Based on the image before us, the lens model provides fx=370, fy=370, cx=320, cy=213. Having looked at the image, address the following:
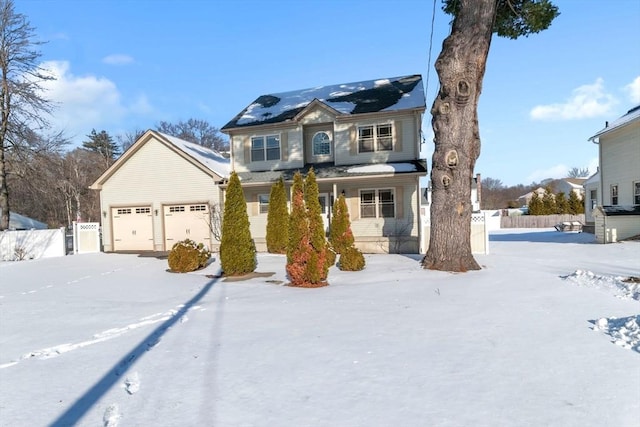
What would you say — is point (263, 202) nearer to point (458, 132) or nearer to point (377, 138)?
point (377, 138)

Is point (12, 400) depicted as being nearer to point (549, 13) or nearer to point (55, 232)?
point (549, 13)

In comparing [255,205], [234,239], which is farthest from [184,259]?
[255,205]

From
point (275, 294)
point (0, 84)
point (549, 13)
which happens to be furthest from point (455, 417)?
point (0, 84)

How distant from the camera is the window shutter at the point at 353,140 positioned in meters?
15.7

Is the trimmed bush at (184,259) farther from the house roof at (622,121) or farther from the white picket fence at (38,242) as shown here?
the house roof at (622,121)

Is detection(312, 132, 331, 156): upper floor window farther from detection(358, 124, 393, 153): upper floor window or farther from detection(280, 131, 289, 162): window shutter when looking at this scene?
detection(358, 124, 393, 153): upper floor window

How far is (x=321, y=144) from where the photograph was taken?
16.5 m

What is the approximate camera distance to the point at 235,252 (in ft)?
31.2

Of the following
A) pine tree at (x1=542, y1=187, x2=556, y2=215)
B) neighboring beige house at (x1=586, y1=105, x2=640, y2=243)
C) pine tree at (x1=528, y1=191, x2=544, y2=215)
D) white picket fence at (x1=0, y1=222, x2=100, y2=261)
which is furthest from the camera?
pine tree at (x1=528, y1=191, x2=544, y2=215)

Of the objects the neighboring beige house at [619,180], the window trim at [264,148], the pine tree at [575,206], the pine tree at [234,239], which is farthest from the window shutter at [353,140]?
the pine tree at [575,206]

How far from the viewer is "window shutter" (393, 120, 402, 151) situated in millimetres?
15133

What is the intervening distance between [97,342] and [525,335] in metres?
5.03

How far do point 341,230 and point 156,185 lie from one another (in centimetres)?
1072

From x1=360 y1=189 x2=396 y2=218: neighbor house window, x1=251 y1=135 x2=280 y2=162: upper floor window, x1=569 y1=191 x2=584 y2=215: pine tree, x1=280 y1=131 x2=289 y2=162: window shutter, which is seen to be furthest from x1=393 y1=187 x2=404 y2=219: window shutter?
x1=569 y1=191 x2=584 y2=215: pine tree
